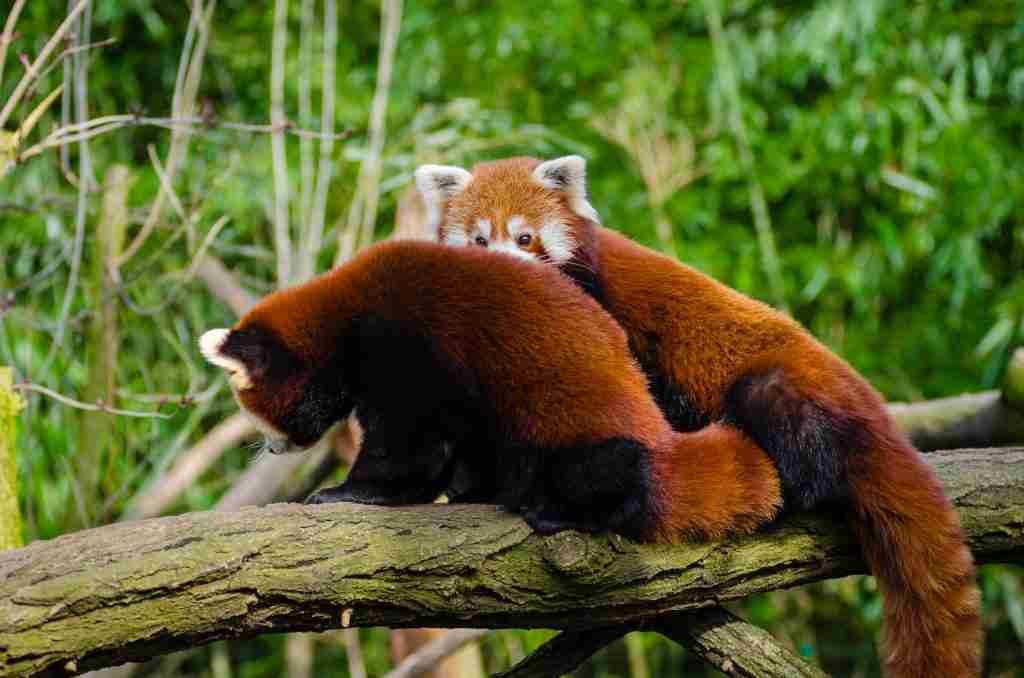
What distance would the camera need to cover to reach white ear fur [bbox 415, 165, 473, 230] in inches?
111

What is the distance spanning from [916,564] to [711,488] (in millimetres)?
370

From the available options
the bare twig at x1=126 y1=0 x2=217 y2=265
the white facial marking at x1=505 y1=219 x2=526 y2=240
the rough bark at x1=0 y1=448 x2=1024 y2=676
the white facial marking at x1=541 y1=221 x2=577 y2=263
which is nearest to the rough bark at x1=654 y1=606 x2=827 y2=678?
the rough bark at x1=0 y1=448 x2=1024 y2=676

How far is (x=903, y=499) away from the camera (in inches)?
76.5

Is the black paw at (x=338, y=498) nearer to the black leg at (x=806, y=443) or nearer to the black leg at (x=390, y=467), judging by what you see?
the black leg at (x=390, y=467)

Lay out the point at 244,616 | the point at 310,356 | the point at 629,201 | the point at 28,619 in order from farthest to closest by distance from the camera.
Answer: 1. the point at 629,201
2. the point at 310,356
3. the point at 244,616
4. the point at 28,619

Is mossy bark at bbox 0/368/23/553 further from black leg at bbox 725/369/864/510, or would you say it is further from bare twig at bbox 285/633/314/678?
bare twig at bbox 285/633/314/678

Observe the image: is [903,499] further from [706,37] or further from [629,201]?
[706,37]

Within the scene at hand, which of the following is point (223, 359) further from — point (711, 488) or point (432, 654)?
point (432, 654)

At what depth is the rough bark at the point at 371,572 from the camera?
4.94ft

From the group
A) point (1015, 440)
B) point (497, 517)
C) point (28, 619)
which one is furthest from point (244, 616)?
point (1015, 440)

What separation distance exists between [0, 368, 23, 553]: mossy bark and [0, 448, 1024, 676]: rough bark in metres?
0.48

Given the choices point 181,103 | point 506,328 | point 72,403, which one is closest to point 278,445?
point 72,403

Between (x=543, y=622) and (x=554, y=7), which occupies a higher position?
(x=554, y=7)

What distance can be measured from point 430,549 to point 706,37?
362 centimetres
